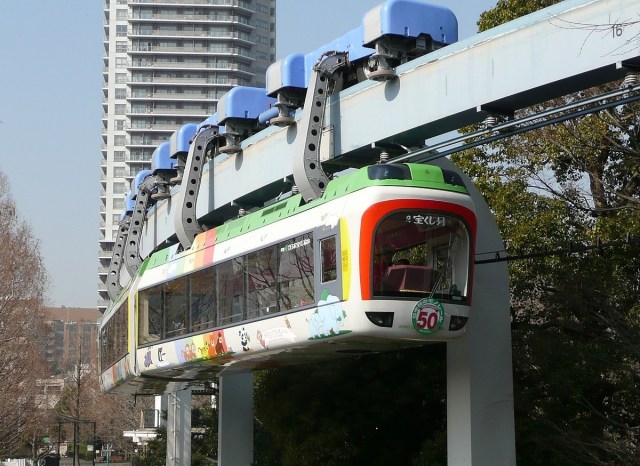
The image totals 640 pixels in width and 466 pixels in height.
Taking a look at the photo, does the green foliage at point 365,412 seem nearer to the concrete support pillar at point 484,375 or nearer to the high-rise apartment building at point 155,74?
the concrete support pillar at point 484,375

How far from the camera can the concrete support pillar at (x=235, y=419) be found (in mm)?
26953

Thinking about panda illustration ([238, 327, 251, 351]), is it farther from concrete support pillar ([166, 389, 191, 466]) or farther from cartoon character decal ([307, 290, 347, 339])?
concrete support pillar ([166, 389, 191, 466])

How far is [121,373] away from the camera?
72.5 ft

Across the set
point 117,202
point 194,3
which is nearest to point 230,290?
point 117,202

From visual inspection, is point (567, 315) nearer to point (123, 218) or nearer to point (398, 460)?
point (398, 460)

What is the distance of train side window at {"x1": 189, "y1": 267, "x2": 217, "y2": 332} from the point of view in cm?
1661

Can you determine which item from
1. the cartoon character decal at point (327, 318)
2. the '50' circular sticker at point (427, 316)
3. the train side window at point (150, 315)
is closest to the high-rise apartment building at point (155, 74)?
the train side window at point (150, 315)

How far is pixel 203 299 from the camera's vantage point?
17.0m

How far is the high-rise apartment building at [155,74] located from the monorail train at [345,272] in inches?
4551

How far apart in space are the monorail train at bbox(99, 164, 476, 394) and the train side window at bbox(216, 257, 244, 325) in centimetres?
2

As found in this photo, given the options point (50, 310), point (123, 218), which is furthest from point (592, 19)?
point (50, 310)

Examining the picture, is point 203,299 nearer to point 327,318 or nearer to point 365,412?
point 327,318

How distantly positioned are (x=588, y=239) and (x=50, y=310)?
98.7 feet

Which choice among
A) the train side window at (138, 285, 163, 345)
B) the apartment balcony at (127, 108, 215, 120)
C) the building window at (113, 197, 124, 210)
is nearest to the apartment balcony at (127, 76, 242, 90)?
the apartment balcony at (127, 108, 215, 120)
